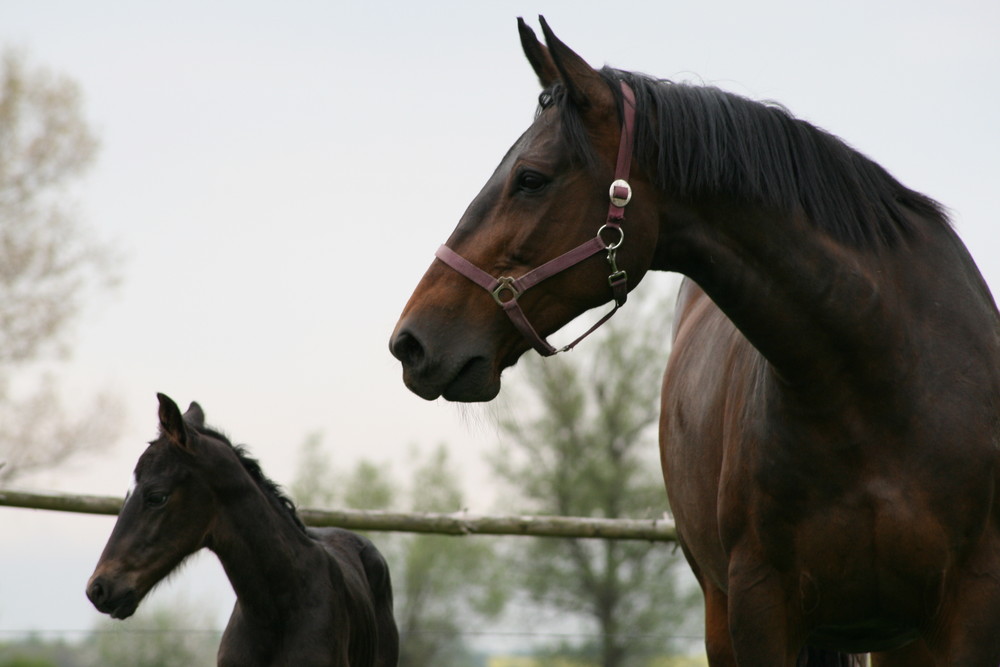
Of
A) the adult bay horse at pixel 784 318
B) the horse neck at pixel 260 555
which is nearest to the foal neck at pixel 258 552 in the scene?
the horse neck at pixel 260 555

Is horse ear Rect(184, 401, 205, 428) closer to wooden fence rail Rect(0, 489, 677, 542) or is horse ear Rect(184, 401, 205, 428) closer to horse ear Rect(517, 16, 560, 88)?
wooden fence rail Rect(0, 489, 677, 542)

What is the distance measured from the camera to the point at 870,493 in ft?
8.07

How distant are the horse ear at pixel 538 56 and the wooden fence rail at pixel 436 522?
468 centimetres

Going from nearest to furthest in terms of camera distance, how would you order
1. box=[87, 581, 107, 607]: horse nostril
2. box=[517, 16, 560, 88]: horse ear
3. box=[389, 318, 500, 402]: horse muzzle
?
box=[389, 318, 500, 402]: horse muzzle < box=[517, 16, 560, 88]: horse ear < box=[87, 581, 107, 607]: horse nostril

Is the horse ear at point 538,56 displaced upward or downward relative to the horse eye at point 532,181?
upward

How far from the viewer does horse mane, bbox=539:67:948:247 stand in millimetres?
2371

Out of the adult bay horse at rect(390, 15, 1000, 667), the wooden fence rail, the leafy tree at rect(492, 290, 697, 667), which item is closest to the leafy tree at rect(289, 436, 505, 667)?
the leafy tree at rect(492, 290, 697, 667)

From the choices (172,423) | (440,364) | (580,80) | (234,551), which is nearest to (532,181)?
(580,80)

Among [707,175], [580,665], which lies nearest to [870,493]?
[707,175]

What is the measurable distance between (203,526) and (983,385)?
138 inches

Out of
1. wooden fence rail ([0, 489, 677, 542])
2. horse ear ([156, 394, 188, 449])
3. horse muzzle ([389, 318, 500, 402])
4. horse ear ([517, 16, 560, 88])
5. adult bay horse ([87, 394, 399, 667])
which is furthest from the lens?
wooden fence rail ([0, 489, 677, 542])

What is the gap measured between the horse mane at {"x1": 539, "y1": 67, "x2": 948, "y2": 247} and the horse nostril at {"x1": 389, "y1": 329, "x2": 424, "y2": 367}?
55 centimetres

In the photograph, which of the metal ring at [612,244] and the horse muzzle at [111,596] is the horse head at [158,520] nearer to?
the horse muzzle at [111,596]

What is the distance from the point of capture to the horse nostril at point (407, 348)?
223 cm
